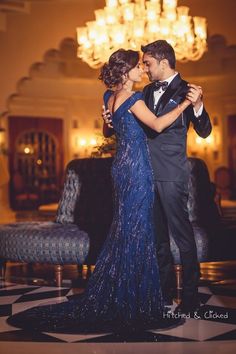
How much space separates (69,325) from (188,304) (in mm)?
745

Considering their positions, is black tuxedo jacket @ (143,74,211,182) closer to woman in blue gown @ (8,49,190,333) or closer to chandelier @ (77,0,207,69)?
woman in blue gown @ (8,49,190,333)

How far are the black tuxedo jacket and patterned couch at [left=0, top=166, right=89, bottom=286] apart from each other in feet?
4.20

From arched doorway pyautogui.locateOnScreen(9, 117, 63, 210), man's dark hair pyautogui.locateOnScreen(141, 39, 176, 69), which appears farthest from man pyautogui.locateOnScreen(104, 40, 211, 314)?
arched doorway pyautogui.locateOnScreen(9, 117, 63, 210)

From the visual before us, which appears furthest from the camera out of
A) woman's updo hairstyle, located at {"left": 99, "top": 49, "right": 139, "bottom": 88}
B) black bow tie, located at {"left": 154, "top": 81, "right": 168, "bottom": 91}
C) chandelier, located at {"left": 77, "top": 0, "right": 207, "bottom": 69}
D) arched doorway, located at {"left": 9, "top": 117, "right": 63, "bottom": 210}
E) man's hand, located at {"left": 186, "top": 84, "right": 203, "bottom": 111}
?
arched doorway, located at {"left": 9, "top": 117, "right": 63, "bottom": 210}

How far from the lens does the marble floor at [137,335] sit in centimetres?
296

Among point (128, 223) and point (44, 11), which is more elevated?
point (44, 11)

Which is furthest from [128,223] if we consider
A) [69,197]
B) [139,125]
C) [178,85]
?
[69,197]

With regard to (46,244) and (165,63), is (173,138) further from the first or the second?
(46,244)

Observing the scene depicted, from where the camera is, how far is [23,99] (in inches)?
580

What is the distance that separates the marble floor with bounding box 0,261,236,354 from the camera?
9.72 feet

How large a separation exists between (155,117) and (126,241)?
751 millimetres

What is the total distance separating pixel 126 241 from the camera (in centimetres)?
361

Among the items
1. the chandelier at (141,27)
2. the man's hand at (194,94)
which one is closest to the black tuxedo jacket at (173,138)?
the man's hand at (194,94)

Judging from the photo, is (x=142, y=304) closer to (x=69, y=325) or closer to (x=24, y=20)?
(x=69, y=325)
